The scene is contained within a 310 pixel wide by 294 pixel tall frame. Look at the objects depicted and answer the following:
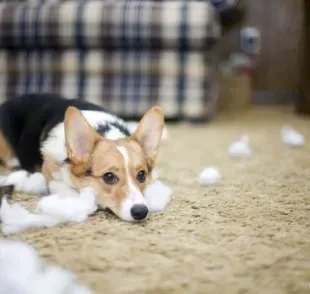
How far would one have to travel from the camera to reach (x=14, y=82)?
3.21 meters

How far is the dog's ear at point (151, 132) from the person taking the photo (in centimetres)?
156

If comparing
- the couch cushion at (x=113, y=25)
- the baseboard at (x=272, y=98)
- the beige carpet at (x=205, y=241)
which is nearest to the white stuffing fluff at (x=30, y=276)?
the beige carpet at (x=205, y=241)

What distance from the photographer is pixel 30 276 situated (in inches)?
36.1

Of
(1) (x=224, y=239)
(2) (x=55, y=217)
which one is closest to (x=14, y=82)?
(2) (x=55, y=217)

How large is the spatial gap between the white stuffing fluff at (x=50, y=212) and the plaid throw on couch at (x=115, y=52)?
5.75 ft

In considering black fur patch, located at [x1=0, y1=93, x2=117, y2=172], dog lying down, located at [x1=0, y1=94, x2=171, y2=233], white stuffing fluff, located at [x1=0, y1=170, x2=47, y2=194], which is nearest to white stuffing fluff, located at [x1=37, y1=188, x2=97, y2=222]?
dog lying down, located at [x1=0, y1=94, x2=171, y2=233]

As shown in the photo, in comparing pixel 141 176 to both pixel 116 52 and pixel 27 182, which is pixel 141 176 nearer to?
pixel 27 182

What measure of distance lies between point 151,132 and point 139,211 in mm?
356

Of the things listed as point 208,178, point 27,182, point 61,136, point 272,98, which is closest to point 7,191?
point 27,182

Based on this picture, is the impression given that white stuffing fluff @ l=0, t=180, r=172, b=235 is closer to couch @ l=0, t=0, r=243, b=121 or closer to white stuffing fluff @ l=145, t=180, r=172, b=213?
white stuffing fluff @ l=145, t=180, r=172, b=213

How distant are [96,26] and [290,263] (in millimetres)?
2252

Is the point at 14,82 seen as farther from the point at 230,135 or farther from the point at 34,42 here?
the point at 230,135

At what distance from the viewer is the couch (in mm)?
2992

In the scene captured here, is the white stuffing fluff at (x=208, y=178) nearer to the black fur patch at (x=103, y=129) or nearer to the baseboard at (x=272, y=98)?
the black fur patch at (x=103, y=129)
